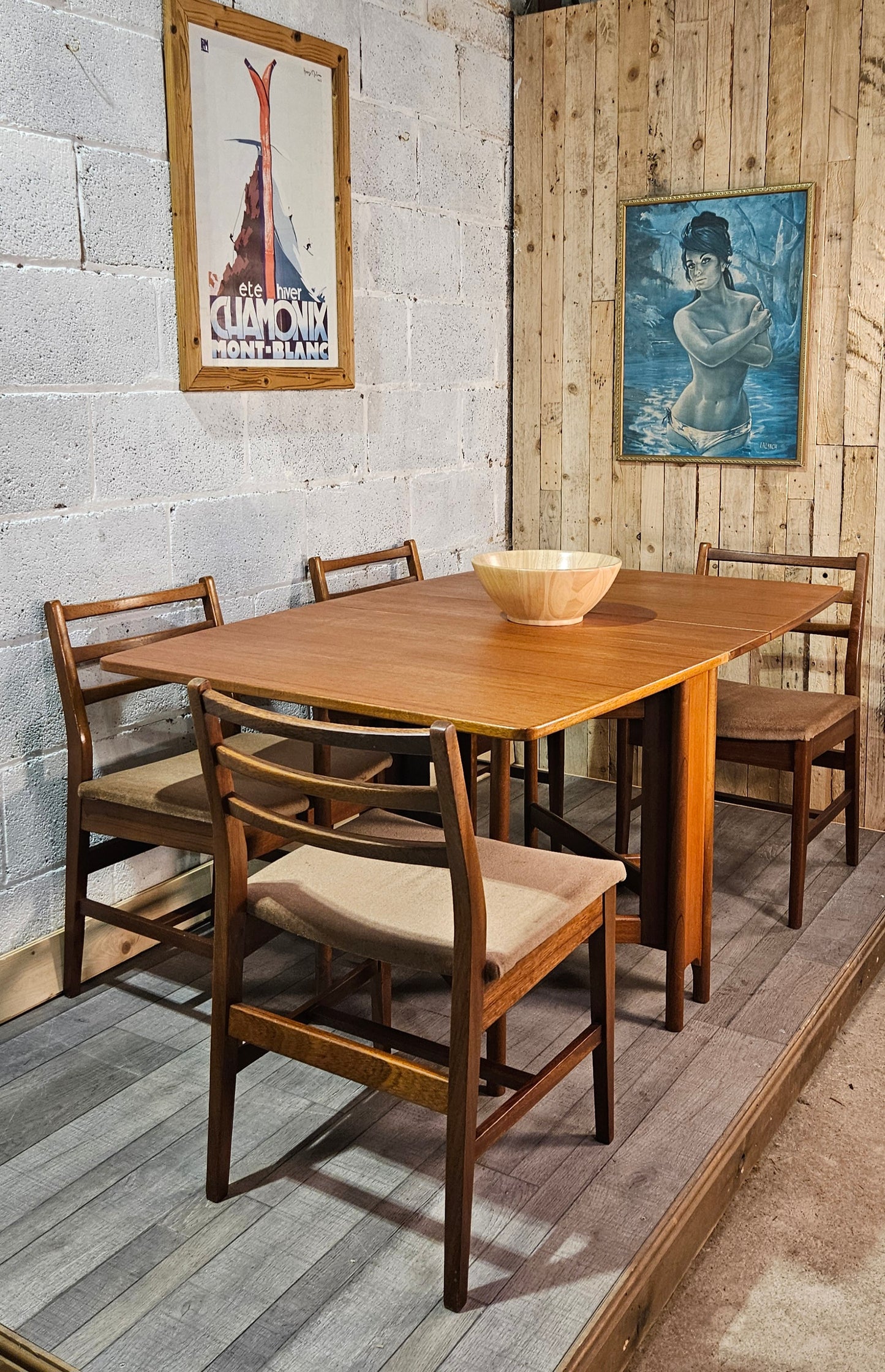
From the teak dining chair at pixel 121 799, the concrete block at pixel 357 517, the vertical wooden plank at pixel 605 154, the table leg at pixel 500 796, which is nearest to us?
A: the table leg at pixel 500 796

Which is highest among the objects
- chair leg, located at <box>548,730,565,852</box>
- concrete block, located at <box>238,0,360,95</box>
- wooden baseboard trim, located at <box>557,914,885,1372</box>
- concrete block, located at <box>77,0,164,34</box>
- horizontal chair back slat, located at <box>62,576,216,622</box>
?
concrete block, located at <box>238,0,360,95</box>

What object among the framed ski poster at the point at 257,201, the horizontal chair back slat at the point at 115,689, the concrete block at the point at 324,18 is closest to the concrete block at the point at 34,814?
the horizontal chair back slat at the point at 115,689

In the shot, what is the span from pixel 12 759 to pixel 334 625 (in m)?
0.69

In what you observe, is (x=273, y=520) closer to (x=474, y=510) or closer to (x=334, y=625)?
(x=334, y=625)

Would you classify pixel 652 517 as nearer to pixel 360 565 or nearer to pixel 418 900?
pixel 360 565

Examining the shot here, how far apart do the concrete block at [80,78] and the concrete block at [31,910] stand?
1.47 metres

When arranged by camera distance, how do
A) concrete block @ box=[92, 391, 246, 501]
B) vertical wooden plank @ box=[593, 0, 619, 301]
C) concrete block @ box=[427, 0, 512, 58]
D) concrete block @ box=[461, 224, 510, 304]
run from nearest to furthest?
concrete block @ box=[92, 391, 246, 501] < concrete block @ box=[427, 0, 512, 58] < vertical wooden plank @ box=[593, 0, 619, 301] < concrete block @ box=[461, 224, 510, 304]

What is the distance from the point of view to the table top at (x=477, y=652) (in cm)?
182

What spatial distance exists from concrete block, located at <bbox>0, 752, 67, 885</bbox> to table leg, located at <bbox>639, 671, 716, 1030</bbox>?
47.0 inches

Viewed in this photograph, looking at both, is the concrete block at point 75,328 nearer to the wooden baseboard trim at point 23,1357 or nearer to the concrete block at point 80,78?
the concrete block at point 80,78

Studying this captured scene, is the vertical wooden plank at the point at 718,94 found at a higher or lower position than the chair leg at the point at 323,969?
higher

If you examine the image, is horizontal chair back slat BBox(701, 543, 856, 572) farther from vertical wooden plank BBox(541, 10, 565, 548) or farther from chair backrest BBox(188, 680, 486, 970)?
chair backrest BBox(188, 680, 486, 970)

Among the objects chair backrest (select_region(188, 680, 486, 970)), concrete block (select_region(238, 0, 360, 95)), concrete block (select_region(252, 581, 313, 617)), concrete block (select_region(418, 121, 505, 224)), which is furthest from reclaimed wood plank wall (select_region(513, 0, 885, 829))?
chair backrest (select_region(188, 680, 486, 970))

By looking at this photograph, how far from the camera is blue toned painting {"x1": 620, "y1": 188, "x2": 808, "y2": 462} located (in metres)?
3.36
